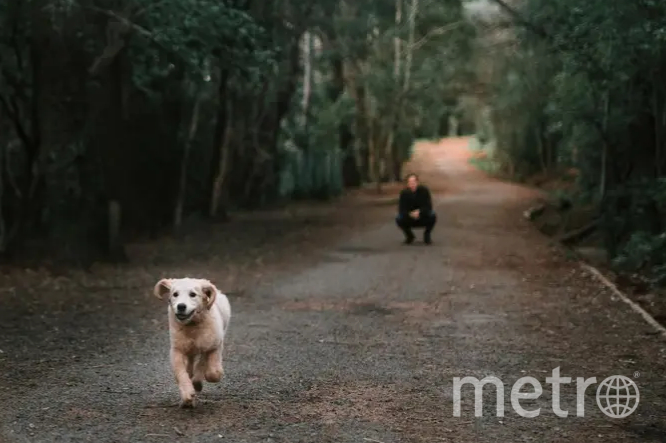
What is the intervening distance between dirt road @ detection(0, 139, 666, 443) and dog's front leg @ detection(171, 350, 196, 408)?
0.10 meters

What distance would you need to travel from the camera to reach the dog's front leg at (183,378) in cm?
686

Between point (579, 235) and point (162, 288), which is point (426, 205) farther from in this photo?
point (162, 288)

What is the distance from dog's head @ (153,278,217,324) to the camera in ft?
21.8

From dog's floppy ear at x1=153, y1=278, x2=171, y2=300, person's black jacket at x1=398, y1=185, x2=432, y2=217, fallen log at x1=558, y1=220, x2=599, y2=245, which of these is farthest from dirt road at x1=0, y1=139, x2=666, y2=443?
fallen log at x1=558, y1=220, x2=599, y2=245

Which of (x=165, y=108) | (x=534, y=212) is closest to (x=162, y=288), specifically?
(x=165, y=108)

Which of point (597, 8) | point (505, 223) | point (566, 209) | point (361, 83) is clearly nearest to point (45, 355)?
point (597, 8)

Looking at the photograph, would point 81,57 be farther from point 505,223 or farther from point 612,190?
point 505,223

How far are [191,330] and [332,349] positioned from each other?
2932 millimetres

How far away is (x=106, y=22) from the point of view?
1680cm

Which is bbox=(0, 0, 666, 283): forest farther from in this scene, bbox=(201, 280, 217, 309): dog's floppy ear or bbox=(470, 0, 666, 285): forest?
bbox=(201, 280, 217, 309): dog's floppy ear

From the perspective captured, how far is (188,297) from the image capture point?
263 inches

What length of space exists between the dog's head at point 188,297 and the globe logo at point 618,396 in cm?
290

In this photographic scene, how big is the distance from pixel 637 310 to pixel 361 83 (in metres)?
34.4

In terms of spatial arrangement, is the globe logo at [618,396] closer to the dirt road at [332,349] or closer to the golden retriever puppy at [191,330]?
the dirt road at [332,349]
